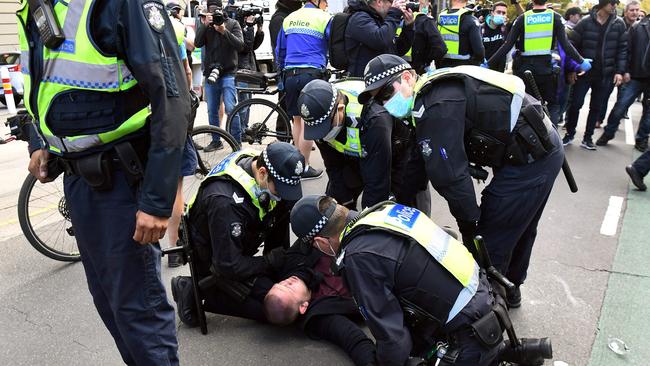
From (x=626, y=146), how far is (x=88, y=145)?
6.84m

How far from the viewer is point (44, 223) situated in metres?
3.60

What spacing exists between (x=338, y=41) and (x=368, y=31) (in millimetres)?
404

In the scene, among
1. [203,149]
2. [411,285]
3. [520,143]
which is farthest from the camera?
[203,149]

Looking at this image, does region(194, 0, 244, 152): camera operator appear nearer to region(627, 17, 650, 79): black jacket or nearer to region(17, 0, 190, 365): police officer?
region(17, 0, 190, 365): police officer

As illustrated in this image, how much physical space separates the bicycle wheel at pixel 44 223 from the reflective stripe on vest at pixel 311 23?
100.0 inches

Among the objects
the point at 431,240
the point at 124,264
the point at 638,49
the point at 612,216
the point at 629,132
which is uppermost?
the point at 124,264

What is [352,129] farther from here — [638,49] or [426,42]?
[638,49]

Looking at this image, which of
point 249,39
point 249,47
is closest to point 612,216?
point 249,47

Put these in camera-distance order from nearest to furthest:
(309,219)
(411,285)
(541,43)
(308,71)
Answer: (411,285) → (309,219) → (308,71) → (541,43)

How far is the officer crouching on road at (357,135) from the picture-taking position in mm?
2961

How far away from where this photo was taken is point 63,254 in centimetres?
348

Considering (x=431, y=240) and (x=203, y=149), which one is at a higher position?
(x=431, y=240)

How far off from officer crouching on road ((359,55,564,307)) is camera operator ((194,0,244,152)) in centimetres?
380

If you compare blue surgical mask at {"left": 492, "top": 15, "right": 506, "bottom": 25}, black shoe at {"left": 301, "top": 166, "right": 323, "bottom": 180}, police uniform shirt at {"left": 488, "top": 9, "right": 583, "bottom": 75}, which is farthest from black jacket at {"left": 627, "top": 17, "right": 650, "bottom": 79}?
black shoe at {"left": 301, "top": 166, "right": 323, "bottom": 180}
